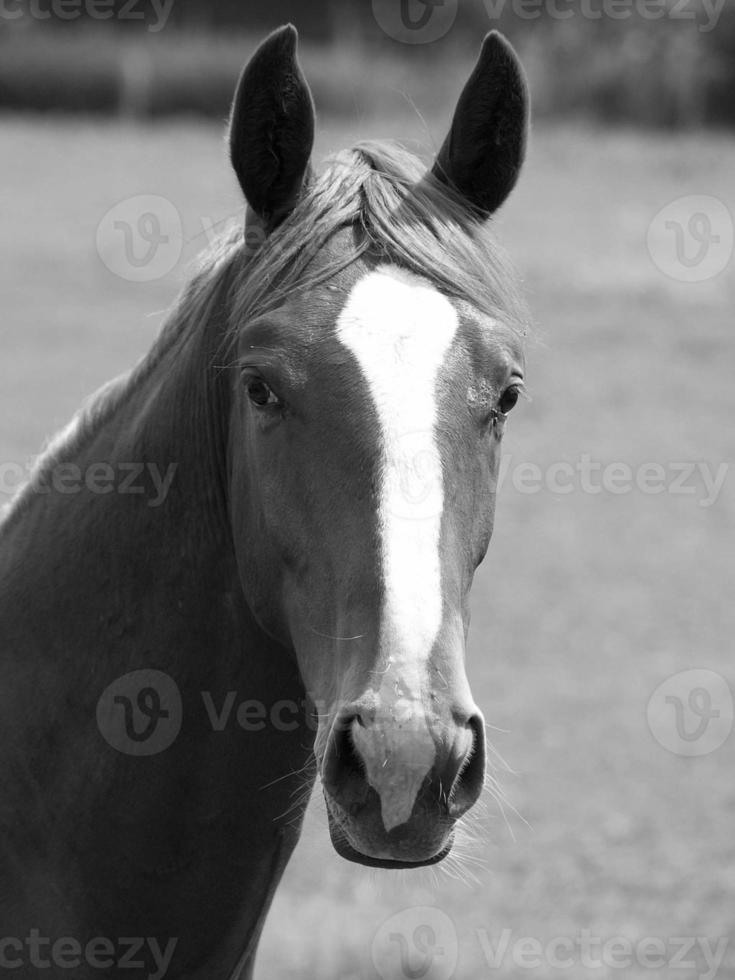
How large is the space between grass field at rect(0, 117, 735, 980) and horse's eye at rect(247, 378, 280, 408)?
30.9 inches

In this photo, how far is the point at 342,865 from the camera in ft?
19.8

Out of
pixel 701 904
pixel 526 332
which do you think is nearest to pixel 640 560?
pixel 701 904

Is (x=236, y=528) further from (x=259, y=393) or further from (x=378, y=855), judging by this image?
(x=378, y=855)

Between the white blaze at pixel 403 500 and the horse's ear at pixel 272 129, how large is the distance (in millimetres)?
357

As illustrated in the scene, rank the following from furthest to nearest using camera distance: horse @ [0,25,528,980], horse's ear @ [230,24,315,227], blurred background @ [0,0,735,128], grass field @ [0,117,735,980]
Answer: blurred background @ [0,0,735,128] → grass field @ [0,117,735,980] → horse's ear @ [230,24,315,227] → horse @ [0,25,528,980]

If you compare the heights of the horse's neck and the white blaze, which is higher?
the white blaze

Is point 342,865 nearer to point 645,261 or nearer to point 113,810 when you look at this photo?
point 113,810

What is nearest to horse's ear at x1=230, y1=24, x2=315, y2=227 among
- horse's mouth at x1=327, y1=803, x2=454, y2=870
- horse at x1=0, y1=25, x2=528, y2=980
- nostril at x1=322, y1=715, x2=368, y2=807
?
horse at x1=0, y1=25, x2=528, y2=980

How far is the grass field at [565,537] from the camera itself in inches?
223

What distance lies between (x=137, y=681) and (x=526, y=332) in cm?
113

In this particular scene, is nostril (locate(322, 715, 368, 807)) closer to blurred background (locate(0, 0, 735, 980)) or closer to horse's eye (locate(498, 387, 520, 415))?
blurred background (locate(0, 0, 735, 980))

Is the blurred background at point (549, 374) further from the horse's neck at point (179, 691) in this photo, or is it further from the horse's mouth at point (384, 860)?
the horse's mouth at point (384, 860)

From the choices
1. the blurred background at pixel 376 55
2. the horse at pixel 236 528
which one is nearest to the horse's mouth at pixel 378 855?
the horse at pixel 236 528

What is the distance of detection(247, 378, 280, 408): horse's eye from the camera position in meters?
2.28
